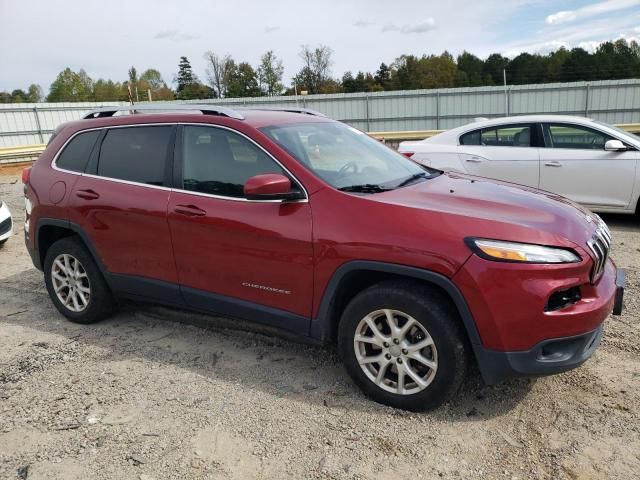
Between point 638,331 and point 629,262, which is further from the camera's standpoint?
point 629,262

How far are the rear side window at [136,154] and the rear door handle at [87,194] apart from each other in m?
0.17

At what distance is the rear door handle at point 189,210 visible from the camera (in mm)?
3643

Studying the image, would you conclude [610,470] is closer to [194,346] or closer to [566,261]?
[566,261]

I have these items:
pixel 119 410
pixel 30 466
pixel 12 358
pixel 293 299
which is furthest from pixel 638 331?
pixel 12 358

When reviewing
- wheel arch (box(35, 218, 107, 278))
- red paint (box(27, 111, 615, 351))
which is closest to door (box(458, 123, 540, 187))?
red paint (box(27, 111, 615, 351))

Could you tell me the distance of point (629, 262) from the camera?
222 inches

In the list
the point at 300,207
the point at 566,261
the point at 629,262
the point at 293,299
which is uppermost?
the point at 300,207

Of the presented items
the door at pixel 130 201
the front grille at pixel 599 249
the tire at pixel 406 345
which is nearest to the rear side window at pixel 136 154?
the door at pixel 130 201

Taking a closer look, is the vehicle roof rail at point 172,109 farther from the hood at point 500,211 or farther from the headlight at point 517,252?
the headlight at point 517,252

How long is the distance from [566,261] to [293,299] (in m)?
1.60

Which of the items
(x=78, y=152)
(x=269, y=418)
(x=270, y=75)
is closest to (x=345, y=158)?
(x=269, y=418)

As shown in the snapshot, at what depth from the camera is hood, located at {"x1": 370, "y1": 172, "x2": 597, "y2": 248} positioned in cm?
283

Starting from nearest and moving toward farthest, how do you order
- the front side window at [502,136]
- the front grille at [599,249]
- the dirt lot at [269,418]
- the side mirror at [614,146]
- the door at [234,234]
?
the dirt lot at [269,418], the front grille at [599,249], the door at [234,234], the side mirror at [614,146], the front side window at [502,136]

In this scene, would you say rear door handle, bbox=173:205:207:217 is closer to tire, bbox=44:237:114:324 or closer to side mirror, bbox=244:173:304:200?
side mirror, bbox=244:173:304:200
